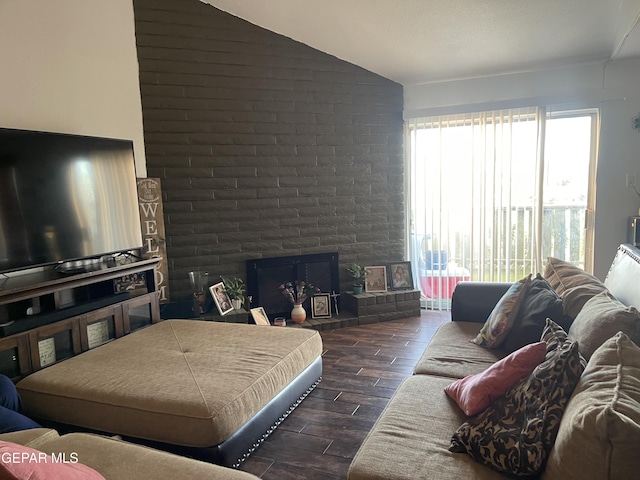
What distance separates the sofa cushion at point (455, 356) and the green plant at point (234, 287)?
190 cm

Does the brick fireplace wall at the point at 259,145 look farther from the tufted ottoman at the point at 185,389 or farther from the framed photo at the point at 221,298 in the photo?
the tufted ottoman at the point at 185,389

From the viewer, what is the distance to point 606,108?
13.4 ft

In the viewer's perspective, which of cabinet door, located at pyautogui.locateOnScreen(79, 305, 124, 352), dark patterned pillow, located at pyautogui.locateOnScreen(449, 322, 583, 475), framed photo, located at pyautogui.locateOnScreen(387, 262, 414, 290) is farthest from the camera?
framed photo, located at pyautogui.locateOnScreen(387, 262, 414, 290)

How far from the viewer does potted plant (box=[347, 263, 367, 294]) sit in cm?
450

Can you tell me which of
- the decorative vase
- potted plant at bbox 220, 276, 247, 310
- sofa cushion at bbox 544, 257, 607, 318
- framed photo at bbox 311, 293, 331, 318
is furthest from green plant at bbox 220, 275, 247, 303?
sofa cushion at bbox 544, 257, 607, 318

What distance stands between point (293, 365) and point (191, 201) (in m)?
2.10

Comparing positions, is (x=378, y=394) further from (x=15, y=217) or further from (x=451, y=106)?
(x=451, y=106)

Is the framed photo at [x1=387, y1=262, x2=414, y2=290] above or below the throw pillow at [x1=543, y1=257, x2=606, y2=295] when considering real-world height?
below

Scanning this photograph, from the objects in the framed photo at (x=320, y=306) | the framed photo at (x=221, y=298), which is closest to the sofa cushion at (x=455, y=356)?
the framed photo at (x=320, y=306)

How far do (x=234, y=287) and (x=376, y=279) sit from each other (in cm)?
148

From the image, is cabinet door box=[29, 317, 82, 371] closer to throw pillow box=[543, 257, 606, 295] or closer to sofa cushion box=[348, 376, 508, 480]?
sofa cushion box=[348, 376, 508, 480]

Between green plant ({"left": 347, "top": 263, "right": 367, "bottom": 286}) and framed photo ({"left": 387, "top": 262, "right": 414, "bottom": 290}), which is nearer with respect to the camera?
green plant ({"left": 347, "top": 263, "right": 367, "bottom": 286})

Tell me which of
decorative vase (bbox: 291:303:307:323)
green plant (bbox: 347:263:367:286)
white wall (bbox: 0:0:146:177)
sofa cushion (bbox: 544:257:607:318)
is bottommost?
decorative vase (bbox: 291:303:307:323)

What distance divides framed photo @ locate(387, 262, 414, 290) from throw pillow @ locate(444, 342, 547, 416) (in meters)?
2.86
